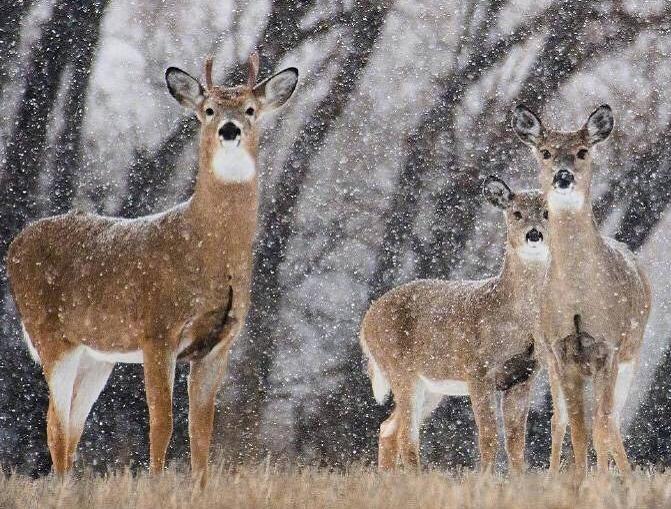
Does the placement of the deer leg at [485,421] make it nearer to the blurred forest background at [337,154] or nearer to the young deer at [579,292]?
the young deer at [579,292]

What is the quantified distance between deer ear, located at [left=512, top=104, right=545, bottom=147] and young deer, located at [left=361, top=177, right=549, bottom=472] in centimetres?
67

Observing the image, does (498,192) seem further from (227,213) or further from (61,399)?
(61,399)

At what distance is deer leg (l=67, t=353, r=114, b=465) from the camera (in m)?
8.91

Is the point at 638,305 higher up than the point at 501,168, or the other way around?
the point at 501,168

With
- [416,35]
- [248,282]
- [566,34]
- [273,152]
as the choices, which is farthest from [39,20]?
[248,282]

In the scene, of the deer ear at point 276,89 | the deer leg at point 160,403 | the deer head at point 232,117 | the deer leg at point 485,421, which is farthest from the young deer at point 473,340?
the deer leg at point 160,403

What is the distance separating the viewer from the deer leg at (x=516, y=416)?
9.46 meters

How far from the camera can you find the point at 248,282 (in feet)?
26.1

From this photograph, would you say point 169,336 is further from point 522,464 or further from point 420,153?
point 420,153

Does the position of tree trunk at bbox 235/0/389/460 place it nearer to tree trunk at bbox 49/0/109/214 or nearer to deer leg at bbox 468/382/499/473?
tree trunk at bbox 49/0/109/214

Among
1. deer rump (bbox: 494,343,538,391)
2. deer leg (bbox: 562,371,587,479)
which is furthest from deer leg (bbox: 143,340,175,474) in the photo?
deer rump (bbox: 494,343,538,391)

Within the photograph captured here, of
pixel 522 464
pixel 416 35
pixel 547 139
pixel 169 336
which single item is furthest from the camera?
pixel 416 35

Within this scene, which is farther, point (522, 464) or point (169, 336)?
point (522, 464)

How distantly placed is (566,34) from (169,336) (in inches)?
304
